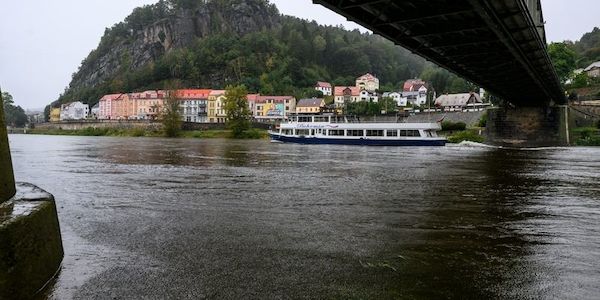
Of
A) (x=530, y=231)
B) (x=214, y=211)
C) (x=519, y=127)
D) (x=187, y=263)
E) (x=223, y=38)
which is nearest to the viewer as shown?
(x=187, y=263)

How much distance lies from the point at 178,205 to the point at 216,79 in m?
172

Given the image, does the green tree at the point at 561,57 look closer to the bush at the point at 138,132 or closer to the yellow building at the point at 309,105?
the yellow building at the point at 309,105

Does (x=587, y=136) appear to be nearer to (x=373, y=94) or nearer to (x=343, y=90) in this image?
(x=373, y=94)

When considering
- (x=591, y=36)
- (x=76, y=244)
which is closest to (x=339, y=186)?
(x=76, y=244)

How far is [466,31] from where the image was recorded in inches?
857

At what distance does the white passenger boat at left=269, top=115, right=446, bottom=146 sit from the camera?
59.3 metres

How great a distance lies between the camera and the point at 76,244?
9055mm

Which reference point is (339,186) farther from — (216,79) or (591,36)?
(591,36)

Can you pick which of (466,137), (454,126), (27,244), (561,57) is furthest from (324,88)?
(27,244)

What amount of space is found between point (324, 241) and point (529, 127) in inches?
2288

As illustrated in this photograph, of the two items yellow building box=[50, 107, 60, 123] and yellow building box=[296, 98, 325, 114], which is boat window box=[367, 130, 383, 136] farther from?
yellow building box=[50, 107, 60, 123]

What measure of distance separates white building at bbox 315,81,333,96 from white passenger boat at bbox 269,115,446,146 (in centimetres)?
9768

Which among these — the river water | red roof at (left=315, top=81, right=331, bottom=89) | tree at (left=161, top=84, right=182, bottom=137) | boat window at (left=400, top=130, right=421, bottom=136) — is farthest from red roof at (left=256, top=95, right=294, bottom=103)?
the river water

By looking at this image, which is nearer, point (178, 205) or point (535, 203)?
point (178, 205)
